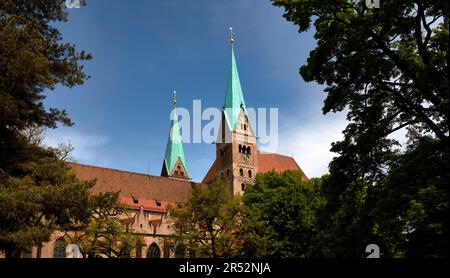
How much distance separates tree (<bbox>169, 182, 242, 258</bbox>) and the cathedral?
10033 mm

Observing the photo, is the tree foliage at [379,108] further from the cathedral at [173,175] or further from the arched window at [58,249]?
the arched window at [58,249]

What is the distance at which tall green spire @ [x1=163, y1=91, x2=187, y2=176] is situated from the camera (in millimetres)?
68812

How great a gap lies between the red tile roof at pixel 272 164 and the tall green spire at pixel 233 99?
7.97 meters

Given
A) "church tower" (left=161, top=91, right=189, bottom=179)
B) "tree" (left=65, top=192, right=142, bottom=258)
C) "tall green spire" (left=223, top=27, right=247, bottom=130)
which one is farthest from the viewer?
"church tower" (left=161, top=91, right=189, bottom=179)

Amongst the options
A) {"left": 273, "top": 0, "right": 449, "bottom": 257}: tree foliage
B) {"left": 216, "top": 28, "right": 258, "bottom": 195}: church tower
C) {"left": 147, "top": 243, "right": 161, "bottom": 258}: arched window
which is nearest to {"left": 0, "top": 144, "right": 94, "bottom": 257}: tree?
{"left": 273, "top": 0, "right": 449, "bottom": 257}: tree foliage

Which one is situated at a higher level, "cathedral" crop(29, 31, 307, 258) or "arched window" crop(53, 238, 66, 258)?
"cathedral" crop(29, 31, 307, 258)

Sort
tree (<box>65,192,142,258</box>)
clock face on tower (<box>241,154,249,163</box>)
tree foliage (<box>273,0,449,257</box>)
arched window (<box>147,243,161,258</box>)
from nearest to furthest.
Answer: tree foliage (<box>273,0,449,257</box>)
tree (<box>65,192,142,258</box>)
arched window (<box>147,243,161,258</box>)
clock face on tower (<box>241,154,249,163</box>)

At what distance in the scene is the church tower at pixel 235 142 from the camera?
56031mm

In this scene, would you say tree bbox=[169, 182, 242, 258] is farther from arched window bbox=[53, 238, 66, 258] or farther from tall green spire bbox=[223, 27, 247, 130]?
tall green spire bbox=[223, 27, 247, 130]

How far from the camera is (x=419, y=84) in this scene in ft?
31.8

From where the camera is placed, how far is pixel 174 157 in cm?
6938

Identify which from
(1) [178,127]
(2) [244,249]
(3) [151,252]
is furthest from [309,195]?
(1) [178,127]

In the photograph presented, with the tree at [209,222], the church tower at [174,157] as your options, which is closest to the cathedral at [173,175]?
the church tower at [174,157]

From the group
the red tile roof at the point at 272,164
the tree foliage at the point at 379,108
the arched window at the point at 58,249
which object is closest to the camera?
the tree foliage at the point at 379,108
